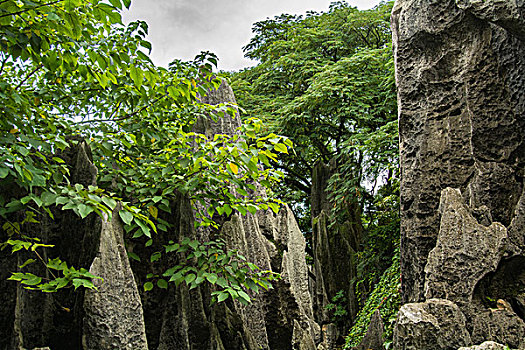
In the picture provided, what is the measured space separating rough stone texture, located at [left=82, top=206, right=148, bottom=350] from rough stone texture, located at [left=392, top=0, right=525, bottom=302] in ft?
7.36

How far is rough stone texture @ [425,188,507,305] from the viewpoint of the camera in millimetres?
3008

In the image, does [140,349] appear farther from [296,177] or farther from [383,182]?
[296,177]

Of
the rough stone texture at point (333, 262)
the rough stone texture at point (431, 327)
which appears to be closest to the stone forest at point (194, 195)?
the rough stone texture at point (431, 327)

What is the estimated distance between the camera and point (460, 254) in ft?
10.1

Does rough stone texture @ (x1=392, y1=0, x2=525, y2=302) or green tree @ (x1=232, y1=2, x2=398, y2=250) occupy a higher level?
green tree @ (x1=232, y1=2, x2=398, y2=250)

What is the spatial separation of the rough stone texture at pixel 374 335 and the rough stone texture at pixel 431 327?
3.65 m

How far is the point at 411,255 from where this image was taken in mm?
3625

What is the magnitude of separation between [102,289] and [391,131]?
6437 millimetres

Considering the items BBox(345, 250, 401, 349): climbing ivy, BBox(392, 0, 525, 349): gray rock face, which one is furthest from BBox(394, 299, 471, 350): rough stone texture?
BBox(345, 250, 401, 349): climbing ivy

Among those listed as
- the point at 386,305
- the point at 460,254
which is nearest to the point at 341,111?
the point at 386,305

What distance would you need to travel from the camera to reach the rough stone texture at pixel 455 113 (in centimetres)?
323

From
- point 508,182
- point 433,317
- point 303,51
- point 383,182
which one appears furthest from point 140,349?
point 303,51

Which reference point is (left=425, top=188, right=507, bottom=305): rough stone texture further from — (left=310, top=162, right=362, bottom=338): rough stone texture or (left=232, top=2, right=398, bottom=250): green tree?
(left=310, top=162, right=362, bottom=338): rough stone texture

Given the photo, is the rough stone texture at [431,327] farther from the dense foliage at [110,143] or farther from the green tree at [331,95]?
the green tree at [331,95]
